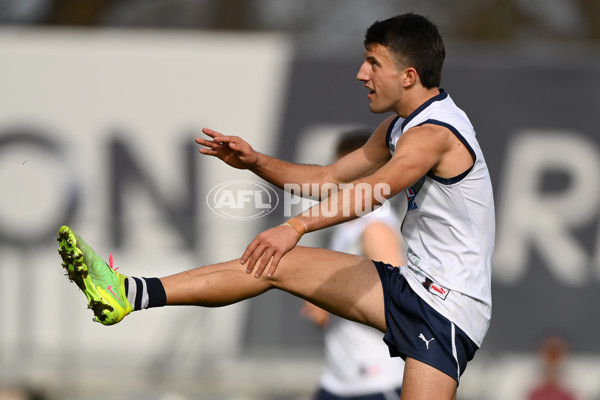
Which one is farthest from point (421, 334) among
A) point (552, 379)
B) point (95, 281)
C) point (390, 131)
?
point (552, 379)

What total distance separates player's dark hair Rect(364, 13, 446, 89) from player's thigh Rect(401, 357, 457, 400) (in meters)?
1.32

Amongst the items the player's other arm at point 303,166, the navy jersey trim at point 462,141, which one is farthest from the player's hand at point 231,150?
the navy jersey trim at point 462,141

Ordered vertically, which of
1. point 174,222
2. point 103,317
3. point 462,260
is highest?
point 462,260

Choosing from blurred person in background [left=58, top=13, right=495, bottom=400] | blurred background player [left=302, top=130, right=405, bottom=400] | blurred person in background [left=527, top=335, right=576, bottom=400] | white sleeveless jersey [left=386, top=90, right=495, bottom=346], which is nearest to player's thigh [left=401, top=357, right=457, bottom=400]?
blurred person in background [left=58, top=13, right=495, bottom=400]

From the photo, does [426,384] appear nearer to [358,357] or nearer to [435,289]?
[435,289]

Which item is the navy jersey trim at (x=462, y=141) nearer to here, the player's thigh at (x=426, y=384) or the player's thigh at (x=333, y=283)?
the player's thigh at (x=333, y=283)

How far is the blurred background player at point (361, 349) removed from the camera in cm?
549

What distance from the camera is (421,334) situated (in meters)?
4.09

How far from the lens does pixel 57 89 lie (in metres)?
9.78

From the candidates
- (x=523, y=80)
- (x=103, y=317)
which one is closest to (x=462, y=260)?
(x=103, y=317)

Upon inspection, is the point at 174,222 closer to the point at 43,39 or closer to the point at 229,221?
the point at 229,221

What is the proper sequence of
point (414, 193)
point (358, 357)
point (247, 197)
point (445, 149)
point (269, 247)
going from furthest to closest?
point (358, 357) → point (247, 197) → point (414, 193) → point (445, 149) → point (269, 247)

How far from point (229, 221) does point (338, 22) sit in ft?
40.0

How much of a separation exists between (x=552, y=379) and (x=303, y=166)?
516cm
